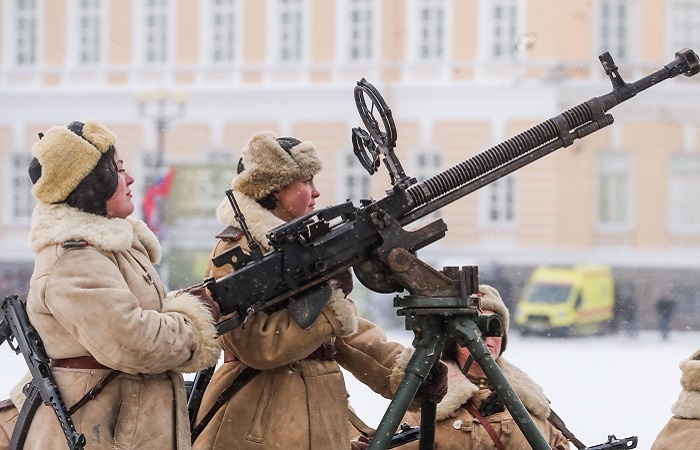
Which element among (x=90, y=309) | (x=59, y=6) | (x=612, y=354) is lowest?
(x=612, y=354)

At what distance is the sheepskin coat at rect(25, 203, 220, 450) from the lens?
312 centimetres

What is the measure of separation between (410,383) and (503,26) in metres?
20.7

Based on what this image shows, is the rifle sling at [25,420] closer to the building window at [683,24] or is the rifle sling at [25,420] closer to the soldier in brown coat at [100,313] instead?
the soldier in brown coat at [100,313]

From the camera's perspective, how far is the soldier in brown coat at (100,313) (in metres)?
3.13

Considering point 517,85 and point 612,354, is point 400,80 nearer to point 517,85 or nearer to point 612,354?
point 517,85

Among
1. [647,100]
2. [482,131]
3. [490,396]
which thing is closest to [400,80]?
[482,131]

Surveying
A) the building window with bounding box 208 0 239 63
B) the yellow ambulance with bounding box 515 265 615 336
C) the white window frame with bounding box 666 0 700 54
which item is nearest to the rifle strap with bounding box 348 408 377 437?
the yellow ambulance with bounding box 515 265 615 336

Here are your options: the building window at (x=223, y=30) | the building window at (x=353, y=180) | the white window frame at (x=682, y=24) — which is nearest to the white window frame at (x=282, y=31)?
the building window at (x=223, y=30)

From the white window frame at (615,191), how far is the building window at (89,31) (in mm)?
10400

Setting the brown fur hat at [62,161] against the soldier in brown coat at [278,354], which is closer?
the brown fur hat at [62,161]

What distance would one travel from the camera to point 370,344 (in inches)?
153

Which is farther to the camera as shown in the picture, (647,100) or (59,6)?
(59,6)

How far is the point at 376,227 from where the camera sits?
3352 millimetres

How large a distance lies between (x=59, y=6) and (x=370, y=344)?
900 inches
